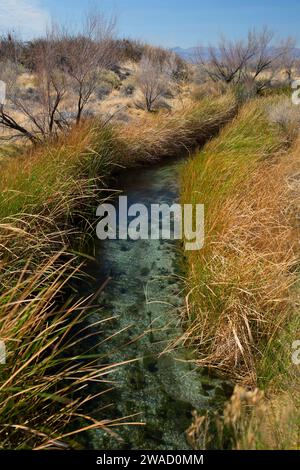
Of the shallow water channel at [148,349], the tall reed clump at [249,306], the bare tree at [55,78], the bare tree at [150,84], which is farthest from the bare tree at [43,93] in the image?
the bare tree at [150,84]

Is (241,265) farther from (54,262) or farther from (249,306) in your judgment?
(54,262)

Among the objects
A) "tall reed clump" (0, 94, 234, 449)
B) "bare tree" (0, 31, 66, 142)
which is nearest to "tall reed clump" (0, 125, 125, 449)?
"tall reed clump" (0, 94, 234, 449)

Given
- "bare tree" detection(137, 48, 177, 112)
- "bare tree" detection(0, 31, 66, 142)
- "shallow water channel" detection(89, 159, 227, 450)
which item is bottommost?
"shallow water channel" detection(89, 159, 227, 450)

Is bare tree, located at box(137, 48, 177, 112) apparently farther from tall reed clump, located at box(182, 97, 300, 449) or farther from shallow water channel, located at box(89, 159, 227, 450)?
shallow water channel, located at box(89, 159, 227, 450)

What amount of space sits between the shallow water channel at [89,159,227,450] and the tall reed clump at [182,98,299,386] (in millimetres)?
204

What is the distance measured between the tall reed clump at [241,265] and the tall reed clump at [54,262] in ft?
2.72

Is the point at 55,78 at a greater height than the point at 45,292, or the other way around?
the point at 55,78

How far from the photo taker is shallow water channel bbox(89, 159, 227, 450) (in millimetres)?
2400

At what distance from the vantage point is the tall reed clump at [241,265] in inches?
111

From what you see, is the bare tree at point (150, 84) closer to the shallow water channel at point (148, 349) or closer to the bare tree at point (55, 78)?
the bare tree at point (55, 78)

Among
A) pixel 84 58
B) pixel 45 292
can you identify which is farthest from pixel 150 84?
pixel 45 292

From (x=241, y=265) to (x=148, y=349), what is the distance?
3.08 ft

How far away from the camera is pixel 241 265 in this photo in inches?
121

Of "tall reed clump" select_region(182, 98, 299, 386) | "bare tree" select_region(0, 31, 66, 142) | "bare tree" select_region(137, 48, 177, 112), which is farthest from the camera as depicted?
"bare tree" select_region(137, 48, 177, 112)
